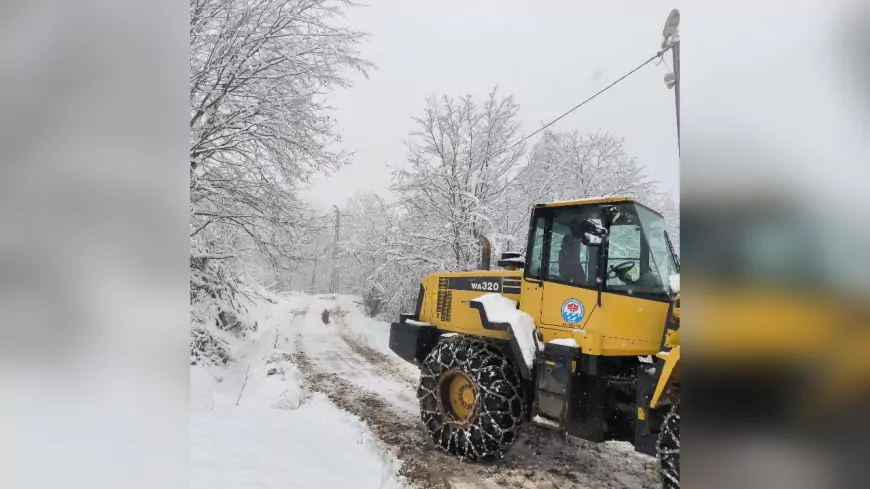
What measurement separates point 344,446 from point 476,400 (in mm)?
1138

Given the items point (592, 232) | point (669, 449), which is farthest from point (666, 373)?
point (592, 232)

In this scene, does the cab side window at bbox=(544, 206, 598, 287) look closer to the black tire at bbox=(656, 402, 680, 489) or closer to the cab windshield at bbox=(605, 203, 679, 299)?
the cab windshield at bbox=(605, 203, 679, 299)

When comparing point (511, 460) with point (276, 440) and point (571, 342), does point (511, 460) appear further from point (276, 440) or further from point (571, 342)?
point (276, 440)

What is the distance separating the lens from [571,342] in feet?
10.1

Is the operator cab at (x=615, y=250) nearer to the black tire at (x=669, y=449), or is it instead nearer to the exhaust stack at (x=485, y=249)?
the black tire at (x=669, y=449)

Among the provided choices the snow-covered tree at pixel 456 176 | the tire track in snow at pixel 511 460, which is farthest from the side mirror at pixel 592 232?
the snow-covered tree at pixel 456 176

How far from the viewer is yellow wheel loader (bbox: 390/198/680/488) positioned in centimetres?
287

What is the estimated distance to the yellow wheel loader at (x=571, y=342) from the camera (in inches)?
113

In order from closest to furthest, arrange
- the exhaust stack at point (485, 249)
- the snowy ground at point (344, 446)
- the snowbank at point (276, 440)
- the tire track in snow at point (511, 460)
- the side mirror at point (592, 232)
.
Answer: the snowbank at point (276, 440)
the snowy ground at point (344, 446)
the side mirror at point (592, 232)
the tire track in snow at point (511, 460)
the exhaust stack at point (485, 249)

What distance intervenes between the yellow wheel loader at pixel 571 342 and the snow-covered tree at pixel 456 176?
6125 mm

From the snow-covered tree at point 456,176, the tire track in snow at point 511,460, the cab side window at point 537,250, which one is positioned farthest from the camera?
the snow-covered tree at point 456,176

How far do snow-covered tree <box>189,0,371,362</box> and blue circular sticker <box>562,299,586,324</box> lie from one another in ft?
8.73

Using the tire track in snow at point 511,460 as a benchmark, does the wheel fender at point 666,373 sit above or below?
above

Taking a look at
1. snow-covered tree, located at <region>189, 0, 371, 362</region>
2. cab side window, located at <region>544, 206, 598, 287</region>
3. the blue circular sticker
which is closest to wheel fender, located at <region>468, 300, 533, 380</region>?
the blue circular sticker
